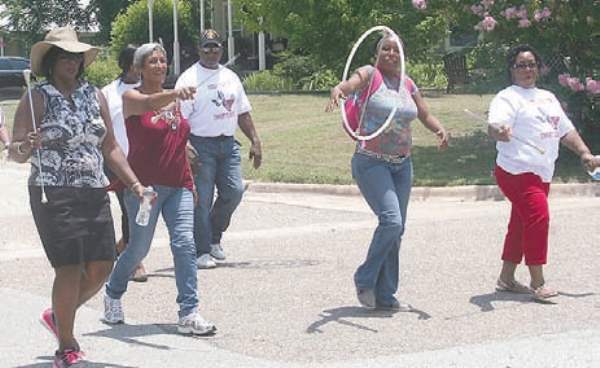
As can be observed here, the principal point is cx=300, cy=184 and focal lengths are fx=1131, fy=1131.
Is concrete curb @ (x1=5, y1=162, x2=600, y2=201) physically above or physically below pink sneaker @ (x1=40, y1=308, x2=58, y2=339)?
below

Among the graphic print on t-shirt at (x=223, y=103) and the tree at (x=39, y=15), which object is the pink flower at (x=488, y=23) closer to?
the graphic print on t-shirt at (x=223, y=103)

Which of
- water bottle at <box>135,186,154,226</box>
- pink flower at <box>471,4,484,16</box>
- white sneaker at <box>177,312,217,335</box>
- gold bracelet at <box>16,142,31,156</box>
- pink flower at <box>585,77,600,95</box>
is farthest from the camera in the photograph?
pink flower at <box>471,4,484,16</box>

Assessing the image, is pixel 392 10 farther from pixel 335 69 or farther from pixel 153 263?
pixel 335 69

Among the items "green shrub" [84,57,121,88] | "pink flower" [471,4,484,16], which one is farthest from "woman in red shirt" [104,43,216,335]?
"green shrub" [84,57,121,88]

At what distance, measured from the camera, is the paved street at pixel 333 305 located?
21.3ft

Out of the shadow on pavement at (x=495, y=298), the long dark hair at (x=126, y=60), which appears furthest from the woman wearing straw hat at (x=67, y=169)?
the shadow on pavement at (x=495, y=298)

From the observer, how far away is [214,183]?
9562mm

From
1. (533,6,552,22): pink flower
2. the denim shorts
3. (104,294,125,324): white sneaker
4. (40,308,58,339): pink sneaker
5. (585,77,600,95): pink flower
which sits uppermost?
(533,6,552,22): pink flower

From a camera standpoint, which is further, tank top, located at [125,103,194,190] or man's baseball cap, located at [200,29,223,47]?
man's baseball cap, located at [200,29,223,47]

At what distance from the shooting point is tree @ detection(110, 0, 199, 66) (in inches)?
1647

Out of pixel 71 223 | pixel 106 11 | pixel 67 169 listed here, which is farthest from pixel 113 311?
pixel 106 11

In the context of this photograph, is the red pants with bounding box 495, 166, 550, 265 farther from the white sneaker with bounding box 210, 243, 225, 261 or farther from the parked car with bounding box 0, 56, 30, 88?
the parked car with bounding box 0, 56, 30, 88

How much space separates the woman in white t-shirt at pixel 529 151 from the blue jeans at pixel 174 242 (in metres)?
2.18

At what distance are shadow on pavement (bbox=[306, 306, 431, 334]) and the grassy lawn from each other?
6.73 meters
